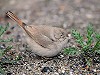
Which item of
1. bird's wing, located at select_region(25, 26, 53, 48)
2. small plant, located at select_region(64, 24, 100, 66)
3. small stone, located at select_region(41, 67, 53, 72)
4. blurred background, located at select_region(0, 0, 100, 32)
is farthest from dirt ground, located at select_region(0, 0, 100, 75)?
small plant, located at select_region(64, 24, 100, 66)

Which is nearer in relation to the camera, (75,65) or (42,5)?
(75,65)

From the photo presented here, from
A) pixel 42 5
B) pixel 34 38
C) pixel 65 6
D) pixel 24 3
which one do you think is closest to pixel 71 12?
pixel 65 6

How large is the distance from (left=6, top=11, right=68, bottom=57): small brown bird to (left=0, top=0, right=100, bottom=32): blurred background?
2.22 m

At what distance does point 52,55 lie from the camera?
15.9 feet

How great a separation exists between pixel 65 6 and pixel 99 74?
13.0 ft

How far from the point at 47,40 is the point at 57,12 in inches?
132

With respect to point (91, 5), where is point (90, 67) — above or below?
below

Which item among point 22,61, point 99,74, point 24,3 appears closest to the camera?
point 99,74

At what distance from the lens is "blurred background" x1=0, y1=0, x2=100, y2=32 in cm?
747

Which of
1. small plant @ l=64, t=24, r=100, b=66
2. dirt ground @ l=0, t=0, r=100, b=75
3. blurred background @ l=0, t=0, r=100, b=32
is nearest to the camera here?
small plant @ l=64, t=24, r=100, b=66

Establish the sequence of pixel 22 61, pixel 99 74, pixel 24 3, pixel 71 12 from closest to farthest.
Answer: pixel 99 74
pixel 22 61
pixel 71 12
pixel 24 3

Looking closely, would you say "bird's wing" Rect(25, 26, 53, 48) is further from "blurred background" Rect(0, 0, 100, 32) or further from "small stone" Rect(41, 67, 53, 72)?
"blurred background" Rect(0, 0, 100, 32)

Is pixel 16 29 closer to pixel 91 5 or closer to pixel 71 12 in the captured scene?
pixel 71 12

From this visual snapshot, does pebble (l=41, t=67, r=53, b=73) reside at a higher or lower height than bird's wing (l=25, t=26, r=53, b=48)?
lower
